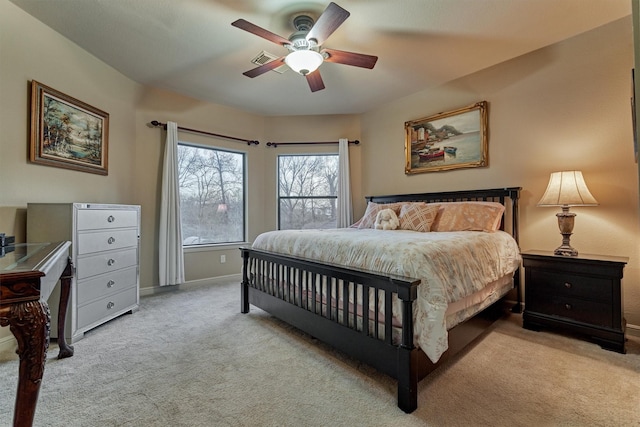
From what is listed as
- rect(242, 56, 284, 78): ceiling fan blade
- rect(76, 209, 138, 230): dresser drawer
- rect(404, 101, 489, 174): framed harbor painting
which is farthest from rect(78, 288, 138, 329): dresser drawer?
rect(404, 101, 489, 174): framed harbor painting

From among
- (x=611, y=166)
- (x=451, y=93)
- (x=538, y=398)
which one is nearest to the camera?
(x=538, y=398)

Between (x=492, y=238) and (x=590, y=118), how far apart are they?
151cm

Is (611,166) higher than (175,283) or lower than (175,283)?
higher

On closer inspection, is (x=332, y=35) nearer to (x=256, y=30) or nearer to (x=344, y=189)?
(x=256, y=30)

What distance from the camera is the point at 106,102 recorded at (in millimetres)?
3211

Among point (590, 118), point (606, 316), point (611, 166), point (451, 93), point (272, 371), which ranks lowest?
point (272, 371)

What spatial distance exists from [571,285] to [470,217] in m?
0.95

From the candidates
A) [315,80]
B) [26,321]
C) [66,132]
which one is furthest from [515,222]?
[66,132]

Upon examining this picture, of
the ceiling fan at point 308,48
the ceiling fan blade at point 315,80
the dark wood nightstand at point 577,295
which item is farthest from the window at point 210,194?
the dark wood nightstand at point 577,295

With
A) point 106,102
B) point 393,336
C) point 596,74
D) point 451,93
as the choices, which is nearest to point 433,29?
point 451,93

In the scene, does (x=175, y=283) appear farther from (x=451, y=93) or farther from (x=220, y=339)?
(x=451, y=93)

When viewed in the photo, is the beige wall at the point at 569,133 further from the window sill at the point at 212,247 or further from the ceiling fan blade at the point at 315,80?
the window sill at the point at 212,247

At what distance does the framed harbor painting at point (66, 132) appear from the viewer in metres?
2.45

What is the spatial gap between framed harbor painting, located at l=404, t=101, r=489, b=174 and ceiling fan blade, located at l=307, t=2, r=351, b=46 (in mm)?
2195
